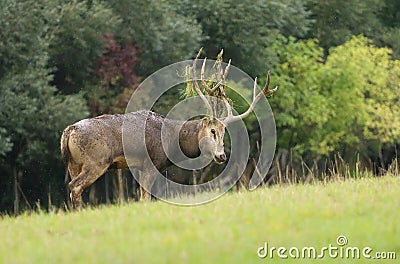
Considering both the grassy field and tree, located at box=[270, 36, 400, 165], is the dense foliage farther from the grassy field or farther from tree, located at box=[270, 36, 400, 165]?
the grassy field

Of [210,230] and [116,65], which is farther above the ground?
[116,65]

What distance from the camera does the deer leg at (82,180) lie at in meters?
15.2

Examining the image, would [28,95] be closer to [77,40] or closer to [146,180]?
[77,40]

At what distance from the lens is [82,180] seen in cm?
1524

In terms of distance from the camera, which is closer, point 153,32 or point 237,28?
point 153,32

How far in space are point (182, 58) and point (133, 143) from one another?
60.2 feet

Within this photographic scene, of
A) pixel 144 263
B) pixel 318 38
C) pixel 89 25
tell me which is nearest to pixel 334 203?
pixel 144 263

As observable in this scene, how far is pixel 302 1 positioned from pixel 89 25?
12734 mm

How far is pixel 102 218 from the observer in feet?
38.0

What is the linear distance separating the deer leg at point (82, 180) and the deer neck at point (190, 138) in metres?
1.74

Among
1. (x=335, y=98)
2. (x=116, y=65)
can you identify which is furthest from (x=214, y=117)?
(x=335, y=98)

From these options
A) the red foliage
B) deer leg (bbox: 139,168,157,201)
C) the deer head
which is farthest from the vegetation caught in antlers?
the red foliage

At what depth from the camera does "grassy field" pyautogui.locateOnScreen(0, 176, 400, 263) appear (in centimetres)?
927

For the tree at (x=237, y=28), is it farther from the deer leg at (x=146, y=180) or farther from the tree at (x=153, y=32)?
the deer leg at (x=146, y=180)
